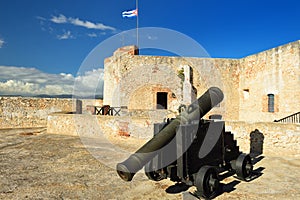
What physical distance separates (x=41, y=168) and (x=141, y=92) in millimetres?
8872

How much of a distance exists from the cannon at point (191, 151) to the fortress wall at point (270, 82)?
28.4 feet

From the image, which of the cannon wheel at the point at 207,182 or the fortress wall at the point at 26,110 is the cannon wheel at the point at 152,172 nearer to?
the cannon wheel at the point at 207,182

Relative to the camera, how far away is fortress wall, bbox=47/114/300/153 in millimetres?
6152

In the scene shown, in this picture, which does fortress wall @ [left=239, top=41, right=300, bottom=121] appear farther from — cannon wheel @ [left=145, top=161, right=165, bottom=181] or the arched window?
cannon wheel @ [left=145, top=161, right=165, bottom=181]

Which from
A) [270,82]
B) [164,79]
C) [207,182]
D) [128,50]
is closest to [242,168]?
[207,182]

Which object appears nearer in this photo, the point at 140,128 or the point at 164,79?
the point at 140,128

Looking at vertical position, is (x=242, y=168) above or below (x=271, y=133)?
below

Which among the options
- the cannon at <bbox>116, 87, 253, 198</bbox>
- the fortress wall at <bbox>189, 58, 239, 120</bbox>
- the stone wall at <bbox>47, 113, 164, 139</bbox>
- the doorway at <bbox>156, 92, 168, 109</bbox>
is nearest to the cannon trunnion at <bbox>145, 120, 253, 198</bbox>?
the cannon at <bbox>116, 87, 253, 198</bbox>

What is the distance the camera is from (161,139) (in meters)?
3.29

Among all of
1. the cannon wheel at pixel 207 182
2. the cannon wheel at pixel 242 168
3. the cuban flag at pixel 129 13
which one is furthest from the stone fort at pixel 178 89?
the cannon wheel at pixel 207 182

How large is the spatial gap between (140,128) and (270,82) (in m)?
8.01

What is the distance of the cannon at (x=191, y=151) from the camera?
336 centimetres

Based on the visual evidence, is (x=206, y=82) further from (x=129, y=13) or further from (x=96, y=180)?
(x=96, y=180)

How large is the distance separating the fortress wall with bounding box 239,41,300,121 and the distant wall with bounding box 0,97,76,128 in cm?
1211
